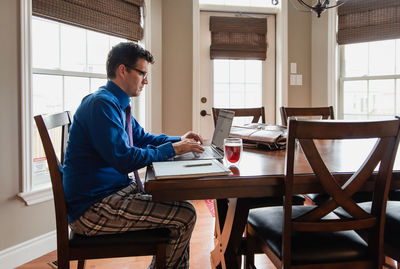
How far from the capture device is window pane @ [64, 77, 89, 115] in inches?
102

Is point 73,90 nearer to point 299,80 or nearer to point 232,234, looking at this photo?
point 232,234

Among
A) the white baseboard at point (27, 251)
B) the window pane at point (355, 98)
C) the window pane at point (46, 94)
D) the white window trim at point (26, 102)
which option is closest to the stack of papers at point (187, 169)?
the white window trim at point (26, 102)

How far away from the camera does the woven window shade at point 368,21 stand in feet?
10.9

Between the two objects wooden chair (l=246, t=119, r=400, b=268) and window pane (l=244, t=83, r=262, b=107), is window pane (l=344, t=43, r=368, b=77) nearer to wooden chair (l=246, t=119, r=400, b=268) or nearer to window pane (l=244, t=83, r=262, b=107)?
window pane (l=244, t=83, r=262, b=107)

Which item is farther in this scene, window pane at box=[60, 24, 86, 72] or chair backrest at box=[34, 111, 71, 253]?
window pane at box=[60, 24, 86, 72]

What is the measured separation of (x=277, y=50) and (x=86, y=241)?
326 centimetres

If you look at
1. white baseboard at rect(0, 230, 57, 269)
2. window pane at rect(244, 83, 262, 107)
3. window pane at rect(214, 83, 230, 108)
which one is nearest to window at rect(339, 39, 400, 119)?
window pane at rect(244, 83, 262, 107)

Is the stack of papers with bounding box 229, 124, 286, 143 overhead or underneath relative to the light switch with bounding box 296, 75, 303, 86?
underneath

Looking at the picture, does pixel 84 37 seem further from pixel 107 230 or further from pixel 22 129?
pixel 107 230

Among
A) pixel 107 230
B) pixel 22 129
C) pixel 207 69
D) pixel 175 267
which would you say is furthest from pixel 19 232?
pixel 207 69

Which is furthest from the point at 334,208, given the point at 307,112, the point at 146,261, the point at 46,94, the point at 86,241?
the point at 46,94

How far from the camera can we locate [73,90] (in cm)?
264

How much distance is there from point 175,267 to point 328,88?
3059mm

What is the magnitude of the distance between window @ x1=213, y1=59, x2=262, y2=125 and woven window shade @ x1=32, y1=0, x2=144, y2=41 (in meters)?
1.09
